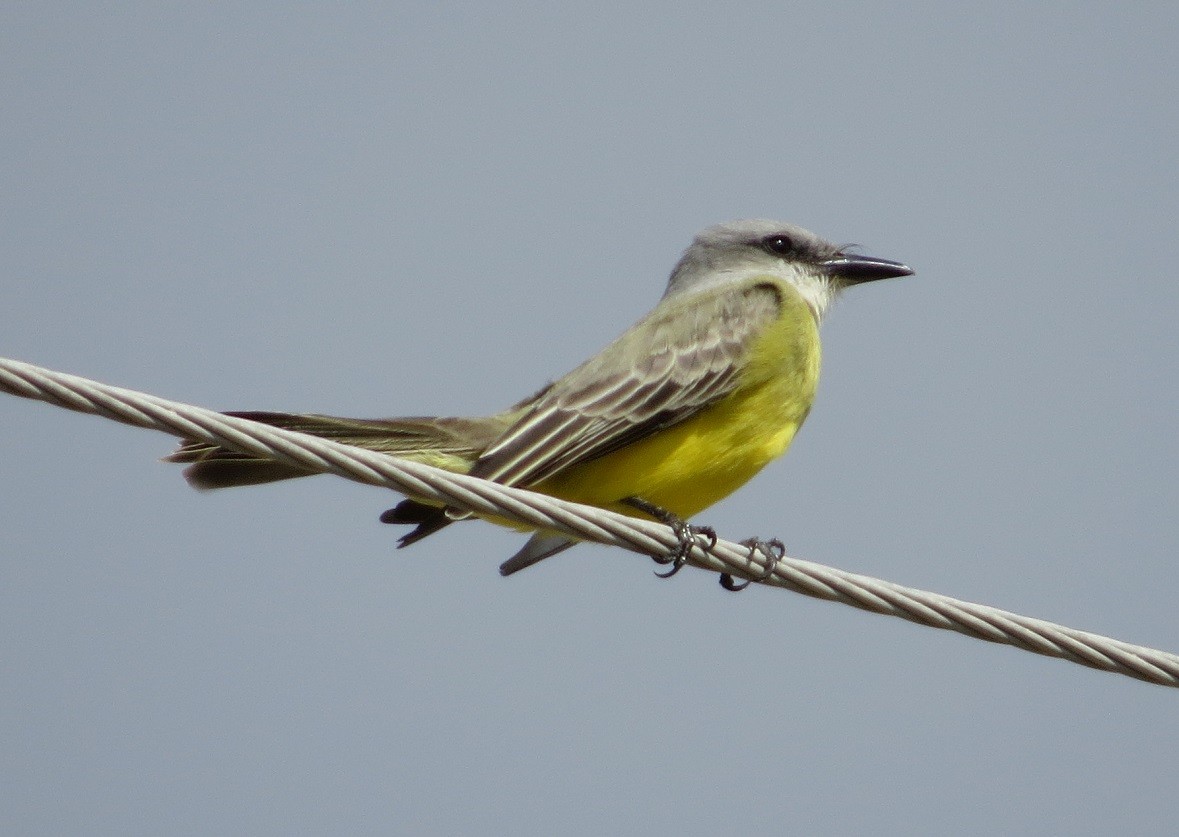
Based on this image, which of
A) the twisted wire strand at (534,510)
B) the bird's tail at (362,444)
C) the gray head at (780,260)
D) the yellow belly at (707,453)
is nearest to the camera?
the twisted wire strand at (534,510)

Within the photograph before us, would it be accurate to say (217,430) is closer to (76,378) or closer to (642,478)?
(76,378)

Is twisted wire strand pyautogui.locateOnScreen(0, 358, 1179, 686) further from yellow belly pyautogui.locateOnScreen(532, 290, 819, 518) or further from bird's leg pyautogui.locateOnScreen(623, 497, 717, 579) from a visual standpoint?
yellow belly pyautogui.locateOnScreen(532, 290, 819, 518)

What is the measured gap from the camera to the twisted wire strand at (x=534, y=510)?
350cm

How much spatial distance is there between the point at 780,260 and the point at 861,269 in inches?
15.6

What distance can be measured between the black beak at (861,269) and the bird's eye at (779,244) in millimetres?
178

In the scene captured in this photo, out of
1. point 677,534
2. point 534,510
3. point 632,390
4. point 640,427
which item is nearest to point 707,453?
point 640,427

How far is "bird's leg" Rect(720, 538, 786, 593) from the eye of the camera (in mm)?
4384

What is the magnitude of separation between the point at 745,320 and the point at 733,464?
77 cm

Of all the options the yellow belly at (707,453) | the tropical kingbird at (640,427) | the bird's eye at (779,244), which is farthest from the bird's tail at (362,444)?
the bird's eye at (779,244)

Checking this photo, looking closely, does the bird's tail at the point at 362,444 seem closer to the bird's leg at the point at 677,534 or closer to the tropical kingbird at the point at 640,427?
the tropical kingbird at the point at 640,427

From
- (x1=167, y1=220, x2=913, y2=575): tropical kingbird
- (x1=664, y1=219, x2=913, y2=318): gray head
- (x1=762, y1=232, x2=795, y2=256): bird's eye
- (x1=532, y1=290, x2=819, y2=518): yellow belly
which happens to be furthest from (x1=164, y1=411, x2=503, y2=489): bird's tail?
(x1=762, y1=232, x2=795, y2=256): bird's eye

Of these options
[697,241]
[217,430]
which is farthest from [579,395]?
[217,430]

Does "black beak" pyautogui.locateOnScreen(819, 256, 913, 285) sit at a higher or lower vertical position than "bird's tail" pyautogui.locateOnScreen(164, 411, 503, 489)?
higher

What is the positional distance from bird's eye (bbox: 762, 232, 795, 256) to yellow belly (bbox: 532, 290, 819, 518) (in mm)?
1377
